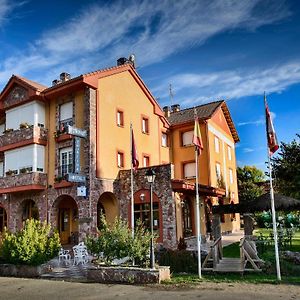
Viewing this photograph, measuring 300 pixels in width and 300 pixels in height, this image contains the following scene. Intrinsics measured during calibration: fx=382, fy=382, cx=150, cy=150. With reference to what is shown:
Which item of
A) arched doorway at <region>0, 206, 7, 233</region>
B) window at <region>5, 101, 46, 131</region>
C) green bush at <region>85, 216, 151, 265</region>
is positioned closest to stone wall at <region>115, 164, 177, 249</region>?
green bush at <region>85, 216, 151, 265</region>

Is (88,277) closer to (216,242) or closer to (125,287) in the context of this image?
(125,287)

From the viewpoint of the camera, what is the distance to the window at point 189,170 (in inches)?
1146

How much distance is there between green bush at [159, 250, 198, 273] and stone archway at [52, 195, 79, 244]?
9064 mm

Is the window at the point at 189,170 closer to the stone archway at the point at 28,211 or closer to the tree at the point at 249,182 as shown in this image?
the stone archway at the point at 28,211

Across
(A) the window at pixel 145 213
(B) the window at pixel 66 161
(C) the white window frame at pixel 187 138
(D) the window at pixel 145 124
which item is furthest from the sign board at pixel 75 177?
(C) the white window frame at pixel 187 138

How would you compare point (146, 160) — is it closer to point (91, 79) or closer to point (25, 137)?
point (91, 79)

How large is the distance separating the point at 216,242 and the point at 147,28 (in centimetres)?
903

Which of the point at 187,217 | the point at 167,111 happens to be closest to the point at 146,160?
the point at 187,217

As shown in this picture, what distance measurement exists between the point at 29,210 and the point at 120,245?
475 inches

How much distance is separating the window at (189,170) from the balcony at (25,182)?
11304mm

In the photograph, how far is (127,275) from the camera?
532 inches

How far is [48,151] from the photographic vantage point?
22922mm

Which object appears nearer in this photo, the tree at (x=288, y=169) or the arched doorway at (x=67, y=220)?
the tree at (x=288, y=169)

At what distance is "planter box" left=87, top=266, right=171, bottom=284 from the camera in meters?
13.1
